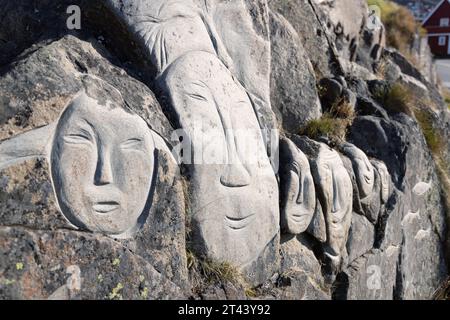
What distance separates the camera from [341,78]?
20.3 ft

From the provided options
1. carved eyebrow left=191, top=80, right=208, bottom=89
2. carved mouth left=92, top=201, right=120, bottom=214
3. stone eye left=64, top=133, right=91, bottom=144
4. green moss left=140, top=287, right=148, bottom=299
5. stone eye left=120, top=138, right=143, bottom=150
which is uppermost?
carved eyebrow left=191, top=80, right=208, bottom=89

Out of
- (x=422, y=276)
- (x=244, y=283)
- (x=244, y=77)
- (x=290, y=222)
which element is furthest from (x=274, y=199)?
(x=422, y=276)

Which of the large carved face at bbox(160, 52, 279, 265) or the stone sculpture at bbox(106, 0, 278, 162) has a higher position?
the stone sculpture at bbox(106, 0, 278, 162)

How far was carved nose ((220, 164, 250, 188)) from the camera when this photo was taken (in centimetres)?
387

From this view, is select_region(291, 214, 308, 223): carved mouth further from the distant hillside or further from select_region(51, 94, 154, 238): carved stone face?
the distant hillside

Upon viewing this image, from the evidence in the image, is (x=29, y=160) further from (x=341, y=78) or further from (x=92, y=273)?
(x=341, y=78)

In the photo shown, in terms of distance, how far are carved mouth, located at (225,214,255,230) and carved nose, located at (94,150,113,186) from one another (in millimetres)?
963

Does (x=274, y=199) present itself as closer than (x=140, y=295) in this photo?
No

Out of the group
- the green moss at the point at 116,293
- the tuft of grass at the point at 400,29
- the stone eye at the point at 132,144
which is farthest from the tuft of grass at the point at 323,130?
the tuft of grass at the point at 400,29

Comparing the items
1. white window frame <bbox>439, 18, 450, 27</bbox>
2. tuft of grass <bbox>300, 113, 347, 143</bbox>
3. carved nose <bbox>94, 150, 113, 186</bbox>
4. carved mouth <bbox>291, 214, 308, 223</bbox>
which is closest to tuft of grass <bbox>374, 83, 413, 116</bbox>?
tuft of grass <bbox>300, 113, 347, 143</bbox>

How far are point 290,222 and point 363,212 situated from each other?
124cm

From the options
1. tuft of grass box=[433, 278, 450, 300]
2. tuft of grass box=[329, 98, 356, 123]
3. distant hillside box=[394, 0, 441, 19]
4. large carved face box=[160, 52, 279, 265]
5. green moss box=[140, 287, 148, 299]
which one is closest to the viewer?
green moss box=[140, 287, 148, 299]

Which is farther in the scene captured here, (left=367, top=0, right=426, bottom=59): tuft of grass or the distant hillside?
the distant hillside

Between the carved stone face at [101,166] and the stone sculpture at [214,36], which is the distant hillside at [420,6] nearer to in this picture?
the stone sculpture at [214,36]
